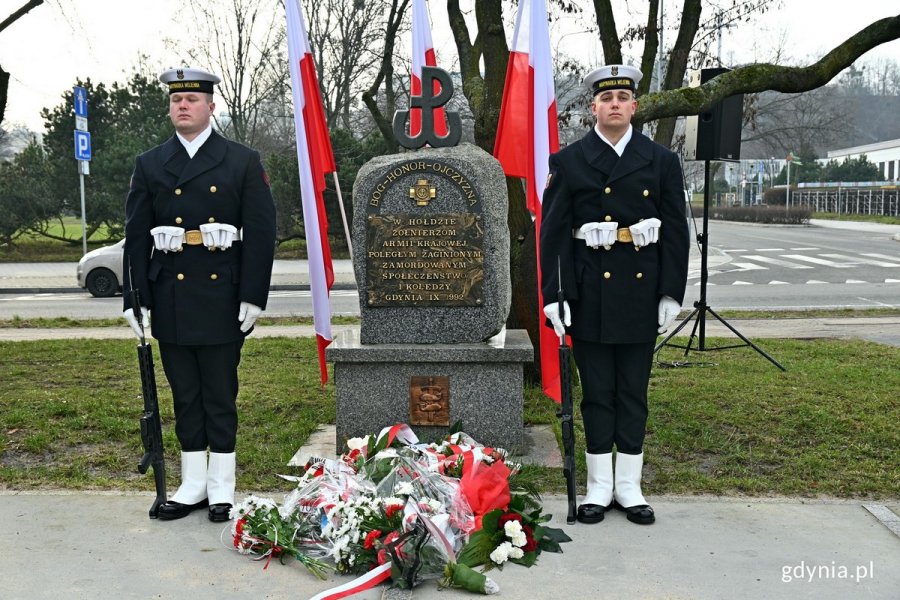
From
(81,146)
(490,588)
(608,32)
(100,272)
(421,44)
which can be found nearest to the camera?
(490,588)

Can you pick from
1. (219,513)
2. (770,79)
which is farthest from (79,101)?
(219,513)

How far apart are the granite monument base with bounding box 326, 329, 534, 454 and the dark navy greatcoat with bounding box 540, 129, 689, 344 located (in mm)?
880

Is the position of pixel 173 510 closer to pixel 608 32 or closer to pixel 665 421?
pixel 665 421

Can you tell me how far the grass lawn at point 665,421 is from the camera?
5.22 metres

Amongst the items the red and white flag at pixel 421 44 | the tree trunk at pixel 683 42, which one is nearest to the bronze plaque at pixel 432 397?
the red and white flag at pixel 421 44

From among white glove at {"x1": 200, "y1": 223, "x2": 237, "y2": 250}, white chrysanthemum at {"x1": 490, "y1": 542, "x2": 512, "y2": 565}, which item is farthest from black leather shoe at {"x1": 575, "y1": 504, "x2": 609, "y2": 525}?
white glove at {"x1": 200, "y1": 223, "x2": 237, "y2": 250}

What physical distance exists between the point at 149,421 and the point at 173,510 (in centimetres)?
45

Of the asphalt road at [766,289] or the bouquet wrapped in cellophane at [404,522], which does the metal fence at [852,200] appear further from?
the bouquet wrapped in cellophane at [404,522]

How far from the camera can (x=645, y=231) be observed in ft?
14.6

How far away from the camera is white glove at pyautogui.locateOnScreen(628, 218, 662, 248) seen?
4.44 m

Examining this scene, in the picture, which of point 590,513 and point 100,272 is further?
point 100,272

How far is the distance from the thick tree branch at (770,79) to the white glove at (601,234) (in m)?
2.43

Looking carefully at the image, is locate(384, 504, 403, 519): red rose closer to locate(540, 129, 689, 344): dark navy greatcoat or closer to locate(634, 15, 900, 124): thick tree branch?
locate(540, 129, 689, 344): dark navy greatcoat

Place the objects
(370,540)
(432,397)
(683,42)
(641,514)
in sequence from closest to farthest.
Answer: (370,540) → (641,514) → (432,397) → (683,42)
